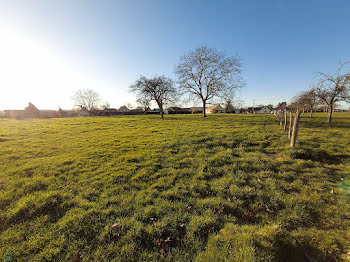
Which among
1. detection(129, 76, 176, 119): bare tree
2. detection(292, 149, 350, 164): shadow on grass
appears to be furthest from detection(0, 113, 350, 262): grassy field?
detection(129, 76, 176, 119): bare tree

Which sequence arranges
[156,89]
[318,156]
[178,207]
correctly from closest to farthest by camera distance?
[178,207], [318,156], [156,89]

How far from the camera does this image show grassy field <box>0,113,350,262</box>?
2512 millimetres

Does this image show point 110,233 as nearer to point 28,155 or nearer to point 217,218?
point 217,218

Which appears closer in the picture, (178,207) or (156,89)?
(178,207)

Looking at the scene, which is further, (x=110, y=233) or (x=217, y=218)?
(x=217, y=218)

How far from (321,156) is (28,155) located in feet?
46.8

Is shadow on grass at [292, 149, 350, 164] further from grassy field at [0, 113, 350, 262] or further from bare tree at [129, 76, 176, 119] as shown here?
bare tree at [129, 76, 176, 119]

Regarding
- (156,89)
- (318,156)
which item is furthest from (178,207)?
(156,89)

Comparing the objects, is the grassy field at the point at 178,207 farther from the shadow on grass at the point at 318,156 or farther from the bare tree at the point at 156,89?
the bare tree at the point at 156,89

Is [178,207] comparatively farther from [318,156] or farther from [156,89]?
[156,89]

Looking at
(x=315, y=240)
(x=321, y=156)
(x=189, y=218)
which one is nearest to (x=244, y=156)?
(x=321, y=156)

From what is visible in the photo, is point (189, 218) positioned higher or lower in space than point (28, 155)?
lower

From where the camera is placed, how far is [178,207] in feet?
11.6

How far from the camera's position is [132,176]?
5.08 m
